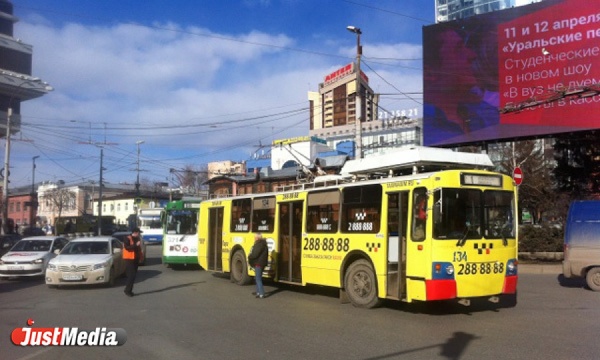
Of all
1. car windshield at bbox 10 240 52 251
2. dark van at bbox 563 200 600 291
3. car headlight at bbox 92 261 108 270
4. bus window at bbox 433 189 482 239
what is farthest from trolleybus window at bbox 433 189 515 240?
car windshield at bbox 10 240 52 251

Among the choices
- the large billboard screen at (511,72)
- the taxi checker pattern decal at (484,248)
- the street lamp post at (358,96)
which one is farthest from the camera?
the street lamp post at (358,96)

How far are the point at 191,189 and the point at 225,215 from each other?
56.2 meters

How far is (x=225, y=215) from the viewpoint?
57.0 ft

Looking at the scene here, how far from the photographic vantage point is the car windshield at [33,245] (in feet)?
60.1

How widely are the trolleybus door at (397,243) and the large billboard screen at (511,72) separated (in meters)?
12.7

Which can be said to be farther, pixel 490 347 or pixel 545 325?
pixel 545 325

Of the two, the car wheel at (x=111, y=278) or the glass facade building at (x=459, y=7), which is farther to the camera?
the glass facade building at (x=459, y=7)

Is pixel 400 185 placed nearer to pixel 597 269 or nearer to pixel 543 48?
pixel 597 269

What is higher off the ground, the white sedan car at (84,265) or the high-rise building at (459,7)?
the high-rise building at (459,7)

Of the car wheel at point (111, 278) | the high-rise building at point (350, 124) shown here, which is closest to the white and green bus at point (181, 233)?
the car wheel at point (111, 278)

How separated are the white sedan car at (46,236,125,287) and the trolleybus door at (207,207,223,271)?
318 centimetres

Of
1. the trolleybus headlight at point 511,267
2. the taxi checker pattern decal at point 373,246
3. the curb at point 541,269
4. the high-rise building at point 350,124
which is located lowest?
the curb at point 541,269

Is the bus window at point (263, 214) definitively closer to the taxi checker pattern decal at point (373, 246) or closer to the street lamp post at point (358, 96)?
the taxi checker pattern decal at point (373, 246)

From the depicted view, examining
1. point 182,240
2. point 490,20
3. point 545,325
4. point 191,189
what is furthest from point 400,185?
point 191,189
